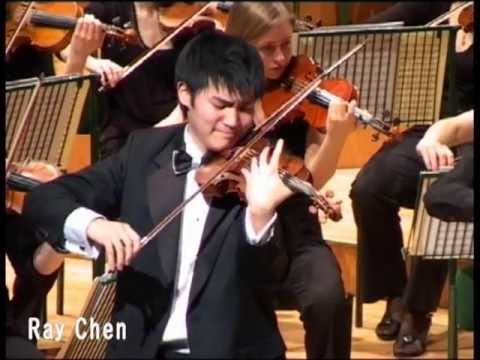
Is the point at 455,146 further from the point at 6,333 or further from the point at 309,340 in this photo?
the point at 6,333

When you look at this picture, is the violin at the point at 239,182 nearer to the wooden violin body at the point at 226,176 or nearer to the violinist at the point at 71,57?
the wooden violin body at the point at 226,176

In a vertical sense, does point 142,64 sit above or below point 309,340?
above

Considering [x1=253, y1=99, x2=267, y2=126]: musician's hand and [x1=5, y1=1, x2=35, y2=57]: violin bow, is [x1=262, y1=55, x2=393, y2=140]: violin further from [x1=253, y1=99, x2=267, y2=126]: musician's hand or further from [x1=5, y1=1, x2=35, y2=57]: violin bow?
[x1=5, y1=1, x2=35, y2=57]: violin bow

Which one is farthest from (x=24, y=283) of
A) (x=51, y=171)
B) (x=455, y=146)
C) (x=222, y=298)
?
(x=455, y=146)

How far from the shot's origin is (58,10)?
6.73ft

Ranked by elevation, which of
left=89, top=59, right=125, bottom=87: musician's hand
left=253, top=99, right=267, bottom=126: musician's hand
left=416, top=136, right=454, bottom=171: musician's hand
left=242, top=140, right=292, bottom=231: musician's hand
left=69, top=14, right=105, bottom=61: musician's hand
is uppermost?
left=69, top=14, right=105, bottom=61: musician's hand

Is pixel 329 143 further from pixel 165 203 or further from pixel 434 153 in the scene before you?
pixel 165 203

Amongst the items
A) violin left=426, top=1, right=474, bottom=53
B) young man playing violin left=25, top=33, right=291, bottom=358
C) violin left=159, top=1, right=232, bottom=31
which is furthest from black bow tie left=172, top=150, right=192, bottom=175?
violin left=426, top=1, right=474, bottom=53

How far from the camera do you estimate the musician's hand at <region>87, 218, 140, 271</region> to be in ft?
5.65

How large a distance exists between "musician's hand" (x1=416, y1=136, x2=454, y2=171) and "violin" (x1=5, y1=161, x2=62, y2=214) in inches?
21.3

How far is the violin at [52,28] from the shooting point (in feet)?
6.63

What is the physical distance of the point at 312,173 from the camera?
201 cm

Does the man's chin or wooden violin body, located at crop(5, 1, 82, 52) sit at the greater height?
wooden violin body, located at crop(5, 1, 82, 52)

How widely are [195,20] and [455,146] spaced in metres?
0.41
